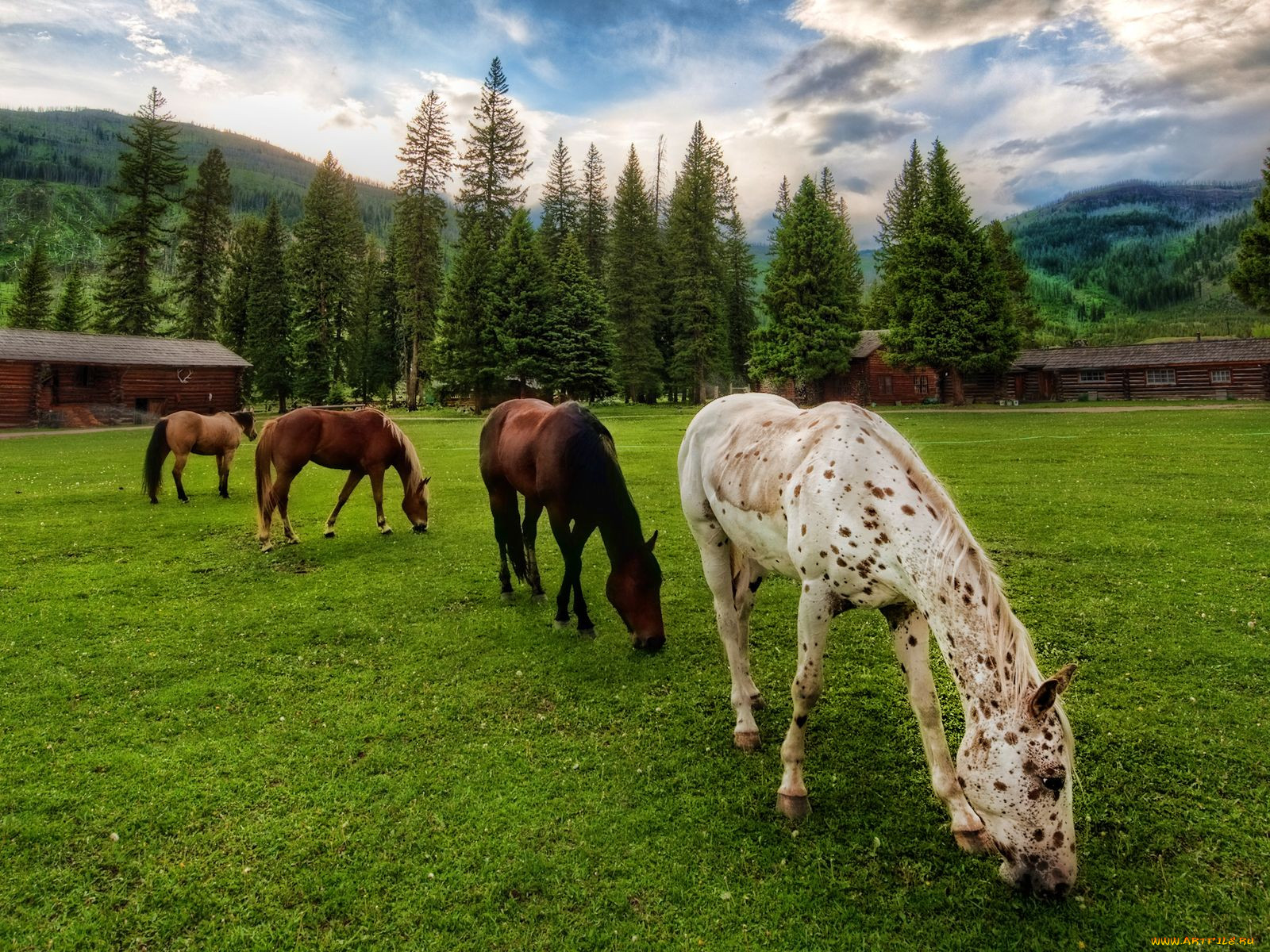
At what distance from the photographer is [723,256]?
191 ft

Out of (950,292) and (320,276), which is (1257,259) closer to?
(950,292)

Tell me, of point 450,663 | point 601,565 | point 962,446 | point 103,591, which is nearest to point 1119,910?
point 450,663

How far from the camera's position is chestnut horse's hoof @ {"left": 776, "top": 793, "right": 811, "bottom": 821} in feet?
10.2

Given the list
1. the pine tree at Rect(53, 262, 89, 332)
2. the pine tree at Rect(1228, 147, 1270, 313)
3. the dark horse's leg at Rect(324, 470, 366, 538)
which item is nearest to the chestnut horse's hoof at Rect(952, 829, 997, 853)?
the dark horse's leg at Rect(324, 470, 366, 538)

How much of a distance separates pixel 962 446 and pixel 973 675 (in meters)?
18.4

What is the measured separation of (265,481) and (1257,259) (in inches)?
1842

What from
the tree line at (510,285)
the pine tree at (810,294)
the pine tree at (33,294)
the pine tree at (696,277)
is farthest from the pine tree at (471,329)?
the pine tree at (33,294)

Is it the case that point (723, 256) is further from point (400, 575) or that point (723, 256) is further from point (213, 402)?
point (400, 575)

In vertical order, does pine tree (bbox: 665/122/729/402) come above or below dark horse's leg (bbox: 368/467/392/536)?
above

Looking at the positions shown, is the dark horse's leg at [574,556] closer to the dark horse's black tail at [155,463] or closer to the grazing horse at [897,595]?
the grazing horse at [897,595]

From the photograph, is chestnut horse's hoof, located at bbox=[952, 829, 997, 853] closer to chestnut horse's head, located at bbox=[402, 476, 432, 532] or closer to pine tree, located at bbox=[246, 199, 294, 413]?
chestnut horse's head, located at bbox=[402, 476, 432, 532]

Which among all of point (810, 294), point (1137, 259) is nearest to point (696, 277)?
point (810, 294)

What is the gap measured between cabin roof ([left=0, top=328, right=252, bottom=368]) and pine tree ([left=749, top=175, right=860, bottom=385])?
38349mm

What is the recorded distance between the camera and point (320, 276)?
4647 centimetres
